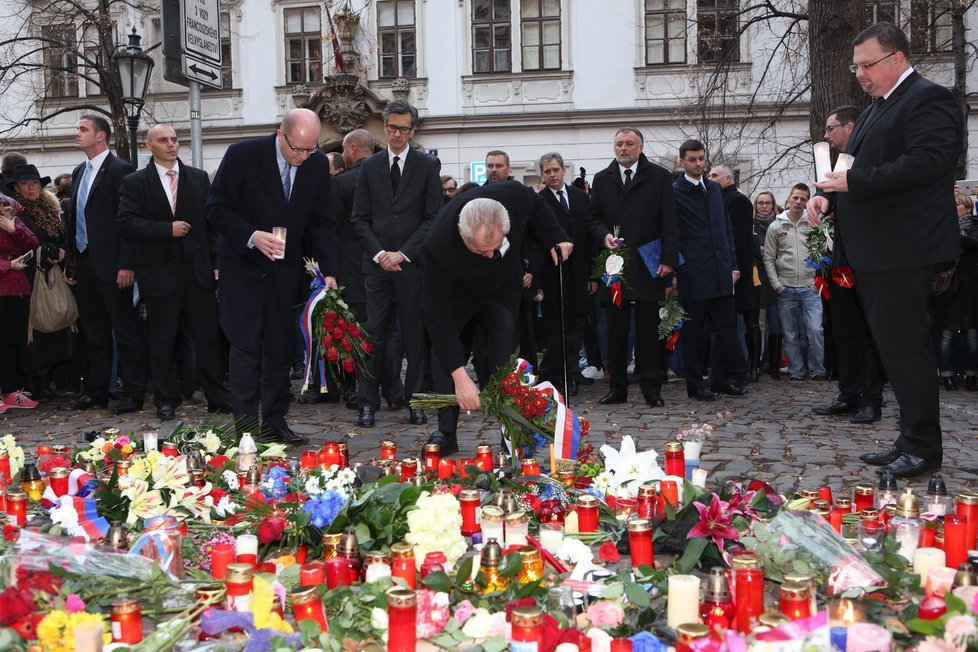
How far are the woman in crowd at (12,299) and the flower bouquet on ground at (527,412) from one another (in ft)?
17.0

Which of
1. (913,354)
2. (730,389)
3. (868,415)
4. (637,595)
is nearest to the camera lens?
(637,595)

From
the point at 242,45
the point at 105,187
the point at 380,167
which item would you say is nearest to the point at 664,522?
the point at 380,167

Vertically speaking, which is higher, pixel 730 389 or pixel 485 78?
pixel 485 78

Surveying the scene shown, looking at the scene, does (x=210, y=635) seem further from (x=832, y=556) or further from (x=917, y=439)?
(x=917, y=439)

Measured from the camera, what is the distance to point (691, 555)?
3.63 metres

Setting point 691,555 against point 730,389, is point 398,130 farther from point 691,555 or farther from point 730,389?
point 691,555

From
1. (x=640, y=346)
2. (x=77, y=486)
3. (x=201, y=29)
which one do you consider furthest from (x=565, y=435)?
(x=201, y=29)

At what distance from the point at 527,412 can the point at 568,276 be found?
14.2 feet

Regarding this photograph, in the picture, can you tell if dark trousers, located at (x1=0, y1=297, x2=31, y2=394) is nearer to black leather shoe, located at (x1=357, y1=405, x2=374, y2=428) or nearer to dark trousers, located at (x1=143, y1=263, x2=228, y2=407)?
dark trousers, located at (x1=143, y1=263, x2=228, y2=407)

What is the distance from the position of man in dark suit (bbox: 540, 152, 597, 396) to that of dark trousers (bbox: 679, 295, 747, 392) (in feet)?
3.10

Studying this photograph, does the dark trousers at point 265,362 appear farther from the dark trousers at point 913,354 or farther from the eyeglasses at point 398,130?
the dark trousers at point 913,354

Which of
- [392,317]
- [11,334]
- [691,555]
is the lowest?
[691,555]

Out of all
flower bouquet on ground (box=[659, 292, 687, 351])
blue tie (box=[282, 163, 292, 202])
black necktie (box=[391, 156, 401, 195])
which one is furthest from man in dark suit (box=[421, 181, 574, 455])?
flower bouquet on ground (box=[659, 292, 687, 351])

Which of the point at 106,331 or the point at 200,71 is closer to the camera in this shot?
the point at 200,71
